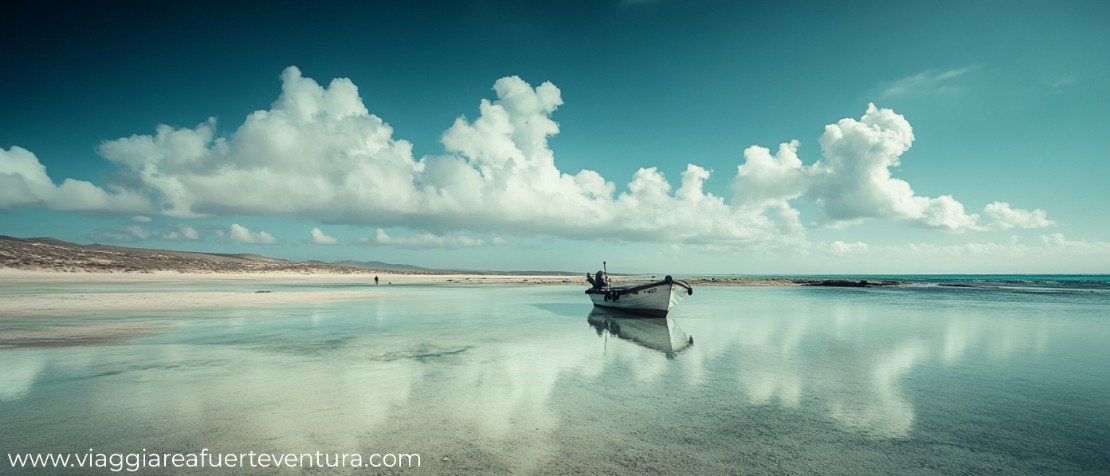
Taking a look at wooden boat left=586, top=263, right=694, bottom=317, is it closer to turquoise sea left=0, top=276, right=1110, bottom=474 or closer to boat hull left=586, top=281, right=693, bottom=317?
boat hull left=586, top=281, right=693, bottom=317

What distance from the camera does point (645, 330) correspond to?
22.1 m

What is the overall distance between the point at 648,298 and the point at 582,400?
731 inches

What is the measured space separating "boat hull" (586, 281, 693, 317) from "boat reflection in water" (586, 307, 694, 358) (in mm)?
433

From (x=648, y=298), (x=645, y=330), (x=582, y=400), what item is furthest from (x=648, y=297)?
(x=582, y=400)

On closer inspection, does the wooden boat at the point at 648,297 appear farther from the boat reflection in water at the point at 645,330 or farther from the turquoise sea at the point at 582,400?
the turquoise sea at the point at 582,400

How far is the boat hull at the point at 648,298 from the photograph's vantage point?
86.9 ft

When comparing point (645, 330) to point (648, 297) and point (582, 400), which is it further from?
point (582, 400)

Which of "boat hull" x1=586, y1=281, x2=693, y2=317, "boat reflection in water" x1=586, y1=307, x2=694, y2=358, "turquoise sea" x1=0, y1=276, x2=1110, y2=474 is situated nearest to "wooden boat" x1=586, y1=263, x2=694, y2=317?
"boat hull" x1=586, y1=281, x2=693, y2=317

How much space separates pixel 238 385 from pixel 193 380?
1.37 meters

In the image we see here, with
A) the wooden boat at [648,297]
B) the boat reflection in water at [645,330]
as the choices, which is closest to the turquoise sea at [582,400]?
the boat reflection in water at [645,330]

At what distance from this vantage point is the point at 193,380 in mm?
10719

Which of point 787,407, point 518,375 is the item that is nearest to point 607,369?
point 518,375

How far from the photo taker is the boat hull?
1043 inches

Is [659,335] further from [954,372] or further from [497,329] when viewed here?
[954,372]
